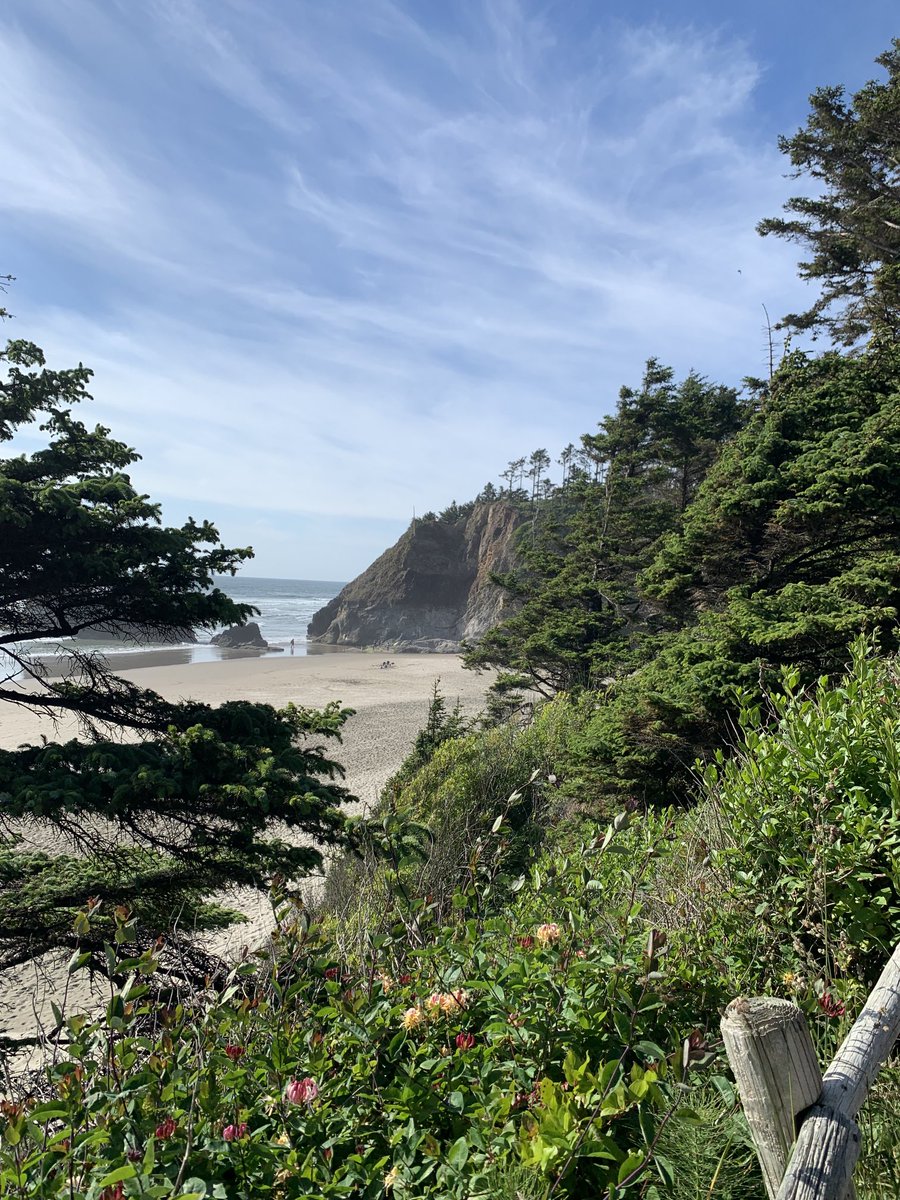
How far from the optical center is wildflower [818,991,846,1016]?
1938 mm

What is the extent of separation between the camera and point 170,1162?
4.66ft

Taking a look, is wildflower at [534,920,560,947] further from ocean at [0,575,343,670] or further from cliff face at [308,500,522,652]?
cliff face at [308,500,522,652]

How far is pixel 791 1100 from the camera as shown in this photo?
3.91 feet

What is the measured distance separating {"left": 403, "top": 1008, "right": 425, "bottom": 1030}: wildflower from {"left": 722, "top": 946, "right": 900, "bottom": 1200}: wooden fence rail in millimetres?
924

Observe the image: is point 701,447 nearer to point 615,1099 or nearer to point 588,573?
point 588,573

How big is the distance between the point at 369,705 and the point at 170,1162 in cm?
2795

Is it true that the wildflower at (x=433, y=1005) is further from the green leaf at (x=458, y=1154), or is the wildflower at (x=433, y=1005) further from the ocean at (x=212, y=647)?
the ocean at (x=212, y=647)

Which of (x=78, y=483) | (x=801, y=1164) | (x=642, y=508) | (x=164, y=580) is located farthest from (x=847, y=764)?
(x=642, y=508)

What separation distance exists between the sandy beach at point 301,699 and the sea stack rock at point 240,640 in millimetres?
5559

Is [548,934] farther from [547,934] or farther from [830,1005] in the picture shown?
[830,1005]

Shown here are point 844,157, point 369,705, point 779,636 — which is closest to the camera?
point 779,636

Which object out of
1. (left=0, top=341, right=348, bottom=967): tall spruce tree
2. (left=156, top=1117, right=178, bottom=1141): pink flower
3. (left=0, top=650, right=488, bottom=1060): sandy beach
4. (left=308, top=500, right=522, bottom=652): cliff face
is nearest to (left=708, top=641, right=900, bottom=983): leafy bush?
(left=156, top=1117, right=178, bottom=1141): pink flower

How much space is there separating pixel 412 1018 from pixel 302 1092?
0.40 metres

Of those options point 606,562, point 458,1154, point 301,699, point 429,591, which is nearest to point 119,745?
point 458,1154
